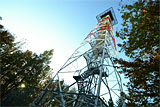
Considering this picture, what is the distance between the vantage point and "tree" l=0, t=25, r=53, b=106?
1595 centimetres

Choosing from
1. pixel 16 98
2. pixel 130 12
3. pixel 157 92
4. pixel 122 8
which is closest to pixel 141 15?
pixel 130 12

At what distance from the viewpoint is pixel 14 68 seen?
673 inches

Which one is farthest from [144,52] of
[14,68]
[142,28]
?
[14,68]

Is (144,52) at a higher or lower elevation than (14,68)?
lower

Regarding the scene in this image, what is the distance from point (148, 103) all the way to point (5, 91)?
18306 mm

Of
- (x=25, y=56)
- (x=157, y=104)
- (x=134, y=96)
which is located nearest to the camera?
(x=157, y=104)

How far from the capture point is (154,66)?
153 inches

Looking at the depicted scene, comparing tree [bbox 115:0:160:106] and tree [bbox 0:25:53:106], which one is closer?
tree [bbox 115:0:160:106]

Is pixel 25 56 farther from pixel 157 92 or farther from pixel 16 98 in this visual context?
pixel 157 92

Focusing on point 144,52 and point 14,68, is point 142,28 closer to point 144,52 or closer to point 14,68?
point 144,52

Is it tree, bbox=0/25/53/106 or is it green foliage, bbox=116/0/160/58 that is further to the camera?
tree, bbox=0/25/53/106

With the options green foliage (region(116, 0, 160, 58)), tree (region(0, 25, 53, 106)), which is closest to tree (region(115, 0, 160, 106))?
green foliage (region(116, 0, 160, 58))

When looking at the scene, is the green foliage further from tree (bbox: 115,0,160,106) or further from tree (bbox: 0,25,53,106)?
tree (bbox: 0,25,53,106)

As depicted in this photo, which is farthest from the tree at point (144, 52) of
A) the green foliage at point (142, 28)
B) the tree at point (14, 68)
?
the tree at point (14, 68)
